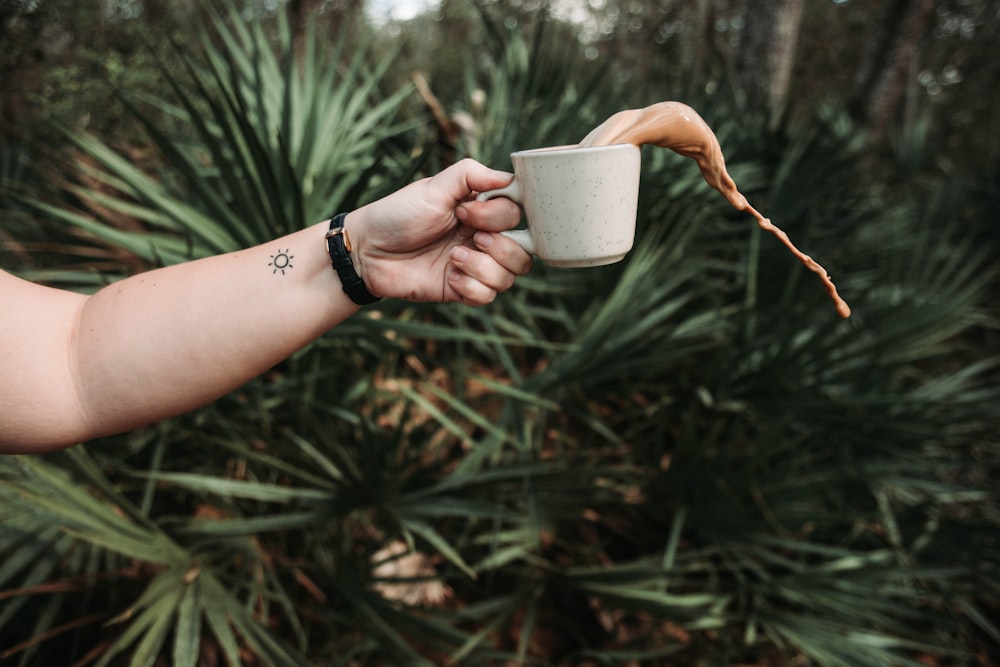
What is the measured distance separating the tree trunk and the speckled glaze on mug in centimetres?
386

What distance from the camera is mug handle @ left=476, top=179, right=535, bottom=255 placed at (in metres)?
0.95

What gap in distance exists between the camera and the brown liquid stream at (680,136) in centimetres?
86

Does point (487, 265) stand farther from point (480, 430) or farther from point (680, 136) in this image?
point (480, 430)

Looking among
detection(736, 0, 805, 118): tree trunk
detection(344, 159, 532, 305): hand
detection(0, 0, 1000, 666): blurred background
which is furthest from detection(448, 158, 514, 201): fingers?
detection(736, 0, 805, 118): tree trunk

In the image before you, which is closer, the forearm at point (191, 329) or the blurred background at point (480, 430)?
the forearm at point (191, 329)

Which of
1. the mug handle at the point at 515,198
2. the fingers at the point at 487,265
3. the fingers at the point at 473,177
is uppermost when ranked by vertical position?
the fingers at the point at 473,177

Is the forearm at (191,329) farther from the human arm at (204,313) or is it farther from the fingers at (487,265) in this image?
the fingers at (487,265)

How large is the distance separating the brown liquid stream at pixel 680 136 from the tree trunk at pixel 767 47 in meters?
3.80

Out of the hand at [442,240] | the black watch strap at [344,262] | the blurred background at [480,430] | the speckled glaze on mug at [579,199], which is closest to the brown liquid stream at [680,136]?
the speckled glaze on mug at [579,199]

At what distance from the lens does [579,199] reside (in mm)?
855

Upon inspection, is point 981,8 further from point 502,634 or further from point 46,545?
point 46,545

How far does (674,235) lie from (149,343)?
5.51 feet

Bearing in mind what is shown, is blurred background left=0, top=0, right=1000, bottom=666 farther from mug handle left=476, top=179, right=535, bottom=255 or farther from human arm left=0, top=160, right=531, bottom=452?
mug handle left=476, top=179, right=535, bottom=255

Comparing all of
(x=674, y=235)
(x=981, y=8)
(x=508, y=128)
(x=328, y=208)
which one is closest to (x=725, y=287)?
(x=674, y=235)
